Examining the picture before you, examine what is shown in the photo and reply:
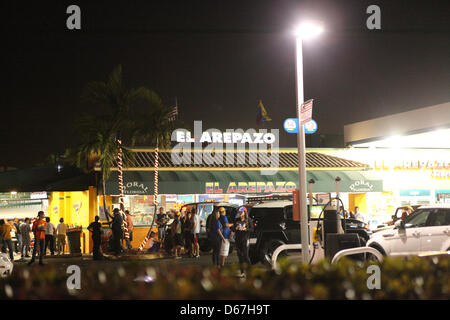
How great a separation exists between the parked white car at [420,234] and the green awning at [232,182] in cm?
1428

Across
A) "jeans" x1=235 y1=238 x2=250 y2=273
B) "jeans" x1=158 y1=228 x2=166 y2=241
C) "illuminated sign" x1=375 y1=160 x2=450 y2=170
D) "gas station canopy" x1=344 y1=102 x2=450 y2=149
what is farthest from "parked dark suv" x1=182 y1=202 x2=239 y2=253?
"illuminated sign" x1=375 y1=160 x2=450 y2=170

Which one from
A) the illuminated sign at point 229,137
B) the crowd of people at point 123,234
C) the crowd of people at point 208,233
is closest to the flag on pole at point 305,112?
the crowd of people at point 208,233

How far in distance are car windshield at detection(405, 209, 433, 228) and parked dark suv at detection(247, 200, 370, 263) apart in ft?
8.54

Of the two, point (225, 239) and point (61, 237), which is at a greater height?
point (225, 239)

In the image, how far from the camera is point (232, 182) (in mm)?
28281

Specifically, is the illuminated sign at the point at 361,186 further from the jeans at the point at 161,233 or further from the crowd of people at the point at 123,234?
the jeans at the point at 161,233

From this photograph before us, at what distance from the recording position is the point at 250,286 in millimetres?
4781

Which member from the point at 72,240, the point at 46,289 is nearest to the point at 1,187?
the point at 72,240

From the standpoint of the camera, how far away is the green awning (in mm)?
27094

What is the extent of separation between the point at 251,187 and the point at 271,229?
11.5 meters

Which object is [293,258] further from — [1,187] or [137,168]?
[1,187]

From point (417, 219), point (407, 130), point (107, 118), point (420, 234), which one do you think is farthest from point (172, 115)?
point (420, 234)

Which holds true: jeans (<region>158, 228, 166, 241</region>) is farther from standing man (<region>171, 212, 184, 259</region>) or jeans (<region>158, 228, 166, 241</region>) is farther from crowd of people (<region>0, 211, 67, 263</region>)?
crowd of people (<region>0, 211, 67, 263</region>)

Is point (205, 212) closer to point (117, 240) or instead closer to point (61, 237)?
point (117, 240)
